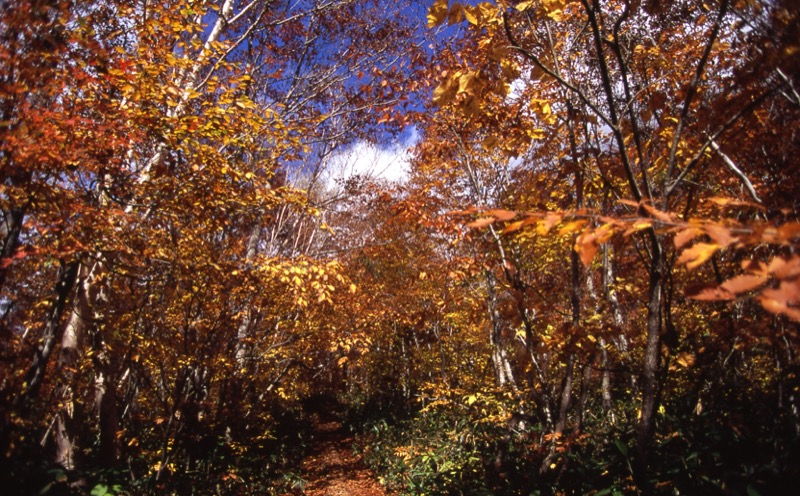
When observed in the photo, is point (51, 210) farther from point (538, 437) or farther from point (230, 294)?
point (538, 437)

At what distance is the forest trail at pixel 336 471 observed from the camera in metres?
9.15

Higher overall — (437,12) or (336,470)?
(437,12)

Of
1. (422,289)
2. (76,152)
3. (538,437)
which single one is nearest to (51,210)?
(76,152)

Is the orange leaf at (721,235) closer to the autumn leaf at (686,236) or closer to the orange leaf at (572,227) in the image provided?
the autumn leaf at (686,236)

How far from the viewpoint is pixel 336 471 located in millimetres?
10352

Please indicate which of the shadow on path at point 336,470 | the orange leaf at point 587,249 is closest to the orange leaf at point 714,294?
the orange leaf at point 587,249

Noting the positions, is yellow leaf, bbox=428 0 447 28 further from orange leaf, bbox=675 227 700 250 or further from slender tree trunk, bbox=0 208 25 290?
slender tree trunk, bbox=0 208 25 290

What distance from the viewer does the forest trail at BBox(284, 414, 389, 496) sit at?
915 centimetres

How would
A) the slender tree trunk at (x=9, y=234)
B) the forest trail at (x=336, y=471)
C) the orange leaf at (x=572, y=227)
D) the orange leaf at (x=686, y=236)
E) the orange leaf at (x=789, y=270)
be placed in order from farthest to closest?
the forest trail at (x=336, y=471), the slender tree trunk at (x=9, y=234), the orange leaf at (x=572, y=227), the orange leaf at (x=686, y=236), the orange leaf at (x=789, y=270)

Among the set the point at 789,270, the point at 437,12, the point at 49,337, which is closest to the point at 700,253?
the point at 789,270

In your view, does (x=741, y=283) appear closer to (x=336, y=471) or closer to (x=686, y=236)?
(x=686, y=236)

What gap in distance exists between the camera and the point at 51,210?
3.76 meters

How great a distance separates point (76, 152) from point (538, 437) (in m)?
6.35

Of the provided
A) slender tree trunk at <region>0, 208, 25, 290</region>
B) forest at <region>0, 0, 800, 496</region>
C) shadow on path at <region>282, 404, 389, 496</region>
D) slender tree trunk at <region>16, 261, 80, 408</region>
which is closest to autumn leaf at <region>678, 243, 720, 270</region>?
forest at <region>0, 0, 800, 496</region>
